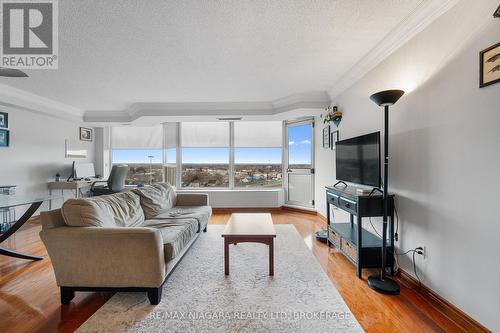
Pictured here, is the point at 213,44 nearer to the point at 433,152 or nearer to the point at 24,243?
the point at 433,152

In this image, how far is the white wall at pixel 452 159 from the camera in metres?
1.42

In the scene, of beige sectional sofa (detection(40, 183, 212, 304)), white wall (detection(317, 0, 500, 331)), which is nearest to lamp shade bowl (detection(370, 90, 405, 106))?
white wall (detection(317, 0, 500, 331))

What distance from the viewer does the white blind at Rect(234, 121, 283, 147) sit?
5488mm

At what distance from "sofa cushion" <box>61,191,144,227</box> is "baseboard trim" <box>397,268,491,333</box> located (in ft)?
9.52

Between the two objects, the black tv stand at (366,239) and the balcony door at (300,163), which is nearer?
the black tv stand at (366,239)

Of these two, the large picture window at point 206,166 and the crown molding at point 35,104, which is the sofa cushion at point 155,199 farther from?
the crown molding at point 35,104

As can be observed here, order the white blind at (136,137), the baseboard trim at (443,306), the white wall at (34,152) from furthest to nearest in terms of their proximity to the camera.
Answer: the white blind at (136,137)
the white wall at (34,152)
the baseboard trim at (443,306)

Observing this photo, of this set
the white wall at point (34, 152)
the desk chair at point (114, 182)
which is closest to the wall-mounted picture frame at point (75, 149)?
the white wall at point (34, 152)

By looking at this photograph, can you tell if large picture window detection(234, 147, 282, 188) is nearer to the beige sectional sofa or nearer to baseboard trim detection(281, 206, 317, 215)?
baseboard trim detection(281, 206, 317, 215)

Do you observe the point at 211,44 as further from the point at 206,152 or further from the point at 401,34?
the point at 206,152

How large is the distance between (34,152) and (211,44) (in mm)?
4595

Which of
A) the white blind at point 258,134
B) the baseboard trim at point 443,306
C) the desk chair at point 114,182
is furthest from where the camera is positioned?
the white blind at point 258,134

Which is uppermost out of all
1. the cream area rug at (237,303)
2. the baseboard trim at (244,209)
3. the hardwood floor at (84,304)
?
the baseboard trim at (244,209)

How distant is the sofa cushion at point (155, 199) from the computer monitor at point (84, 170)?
9.73ft
